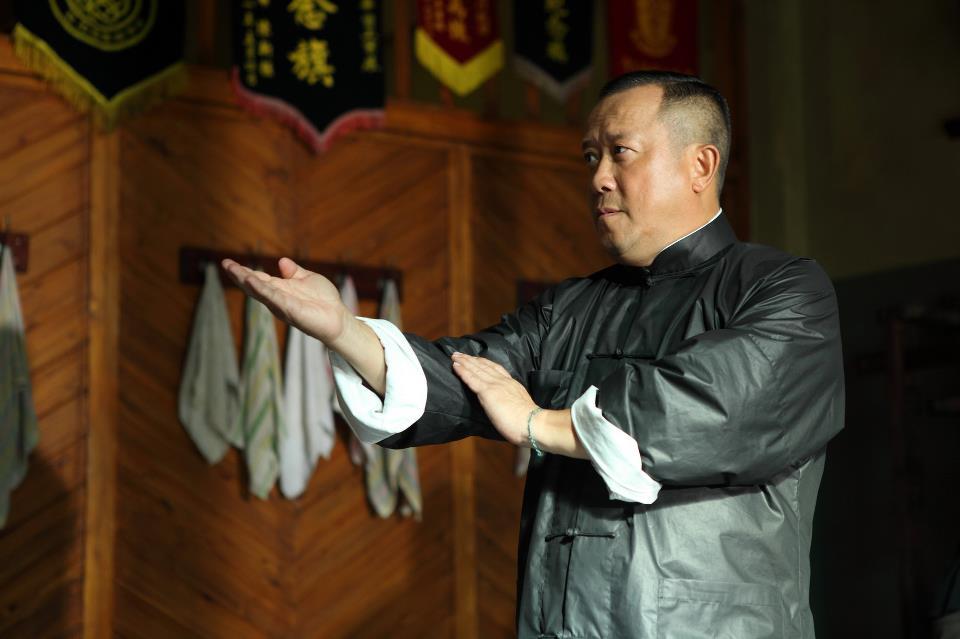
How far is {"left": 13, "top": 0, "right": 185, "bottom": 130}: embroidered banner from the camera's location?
4.52m

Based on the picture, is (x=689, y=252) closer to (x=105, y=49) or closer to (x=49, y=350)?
(x=49, y=350)

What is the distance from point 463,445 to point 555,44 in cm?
189

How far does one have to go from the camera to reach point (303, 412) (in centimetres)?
486

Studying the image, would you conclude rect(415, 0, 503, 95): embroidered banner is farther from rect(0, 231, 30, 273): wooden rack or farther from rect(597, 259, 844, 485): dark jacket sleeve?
rect(597, 259, 844, 485): dark jacket sleeve

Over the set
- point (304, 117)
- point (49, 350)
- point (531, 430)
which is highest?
point (304, 117)

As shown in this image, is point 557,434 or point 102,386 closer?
point 557,434

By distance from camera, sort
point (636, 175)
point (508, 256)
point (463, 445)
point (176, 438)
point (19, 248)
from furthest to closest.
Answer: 1. point (508, 256)
2. point (463, 445)
3. point (176, 438)
4. point (19, 248)
5. point (636, 175)

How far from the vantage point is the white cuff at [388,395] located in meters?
2.01

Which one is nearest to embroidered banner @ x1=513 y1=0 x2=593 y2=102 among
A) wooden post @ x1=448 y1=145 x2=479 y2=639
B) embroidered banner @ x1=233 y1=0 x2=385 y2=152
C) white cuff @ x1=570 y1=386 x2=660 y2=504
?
wooden post @ x1=448 y1=145 x2=479 y2=639

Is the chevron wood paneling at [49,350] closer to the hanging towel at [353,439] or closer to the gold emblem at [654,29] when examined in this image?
the hanging towel at [353,439]

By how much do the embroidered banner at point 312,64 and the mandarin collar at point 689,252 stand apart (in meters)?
3.13

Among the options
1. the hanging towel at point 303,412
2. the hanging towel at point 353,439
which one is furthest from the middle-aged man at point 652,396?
the hanging towel at point 353,439

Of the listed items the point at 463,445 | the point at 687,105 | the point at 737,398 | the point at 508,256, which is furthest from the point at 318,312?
the point at 508,256

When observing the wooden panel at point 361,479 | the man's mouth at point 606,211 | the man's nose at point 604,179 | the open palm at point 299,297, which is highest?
the man's nose at point 604,179
